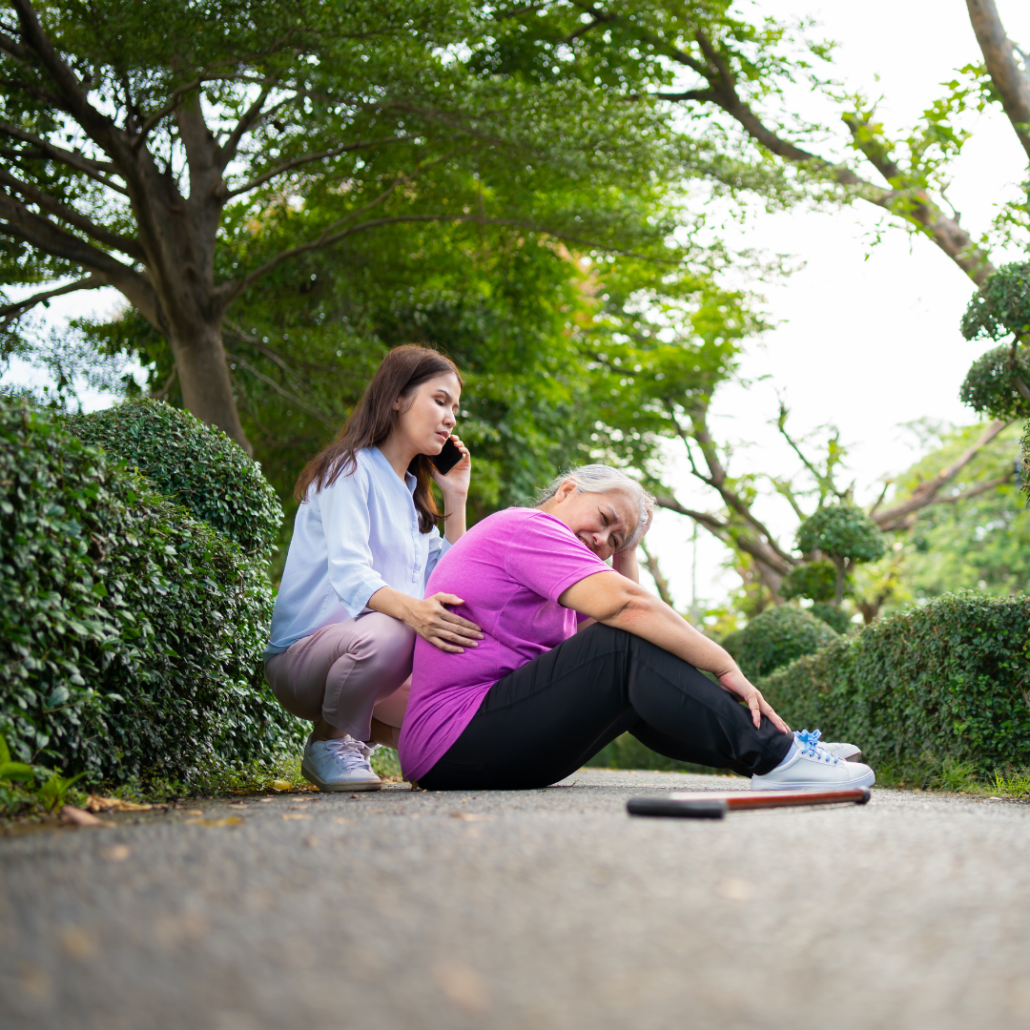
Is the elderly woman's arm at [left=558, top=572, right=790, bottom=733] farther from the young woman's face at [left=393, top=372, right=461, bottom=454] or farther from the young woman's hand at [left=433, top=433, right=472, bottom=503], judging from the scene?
the young woman's hand at [left=433, top=433, right=472, bottom=503]

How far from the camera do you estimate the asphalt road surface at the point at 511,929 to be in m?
1.08

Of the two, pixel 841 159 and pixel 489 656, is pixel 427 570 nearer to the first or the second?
pixel 489 656

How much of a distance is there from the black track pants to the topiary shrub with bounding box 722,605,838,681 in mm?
6992

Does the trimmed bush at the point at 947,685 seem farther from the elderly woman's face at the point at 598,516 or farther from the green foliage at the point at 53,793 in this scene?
the green foliage at the point at 53,793

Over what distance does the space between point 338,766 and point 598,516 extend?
4.55 ft

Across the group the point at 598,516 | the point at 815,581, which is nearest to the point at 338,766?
the point at 598,516

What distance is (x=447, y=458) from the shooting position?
4477 mm

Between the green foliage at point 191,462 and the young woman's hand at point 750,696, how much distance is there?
103 inches

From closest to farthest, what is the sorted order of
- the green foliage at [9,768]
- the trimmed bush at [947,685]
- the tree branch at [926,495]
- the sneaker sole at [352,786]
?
the green foliage at [9,768] → the sneaker sole at [352,786] → the trimmed bush at [947,685] → the tree branch at [926,495]

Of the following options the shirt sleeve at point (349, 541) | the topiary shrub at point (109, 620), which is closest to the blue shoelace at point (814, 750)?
the shirt sleeve at point (349, 541)

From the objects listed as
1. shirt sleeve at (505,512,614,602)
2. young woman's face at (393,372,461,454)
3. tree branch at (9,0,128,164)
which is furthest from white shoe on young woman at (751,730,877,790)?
tree branch at (9,0,128,164)

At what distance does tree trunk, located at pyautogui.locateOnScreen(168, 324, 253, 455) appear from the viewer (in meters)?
9.70

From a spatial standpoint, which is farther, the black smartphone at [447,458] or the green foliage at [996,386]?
the green foliage at [996,386]

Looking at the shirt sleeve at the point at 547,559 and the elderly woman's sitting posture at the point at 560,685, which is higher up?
the shirt sleeve at the point at 547,559
